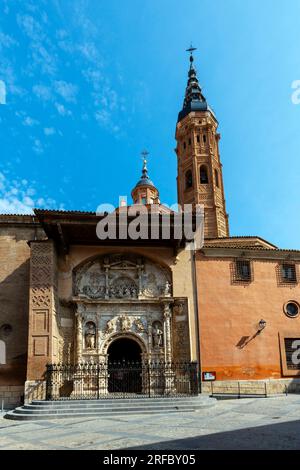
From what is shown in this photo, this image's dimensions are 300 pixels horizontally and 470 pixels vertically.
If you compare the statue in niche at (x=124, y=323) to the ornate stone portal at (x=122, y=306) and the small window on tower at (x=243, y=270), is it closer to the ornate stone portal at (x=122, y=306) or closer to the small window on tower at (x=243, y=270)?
the ornate stone portal at (x=122, y=306)

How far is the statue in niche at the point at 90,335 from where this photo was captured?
1789cm

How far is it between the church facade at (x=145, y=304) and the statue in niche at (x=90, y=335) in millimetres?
42

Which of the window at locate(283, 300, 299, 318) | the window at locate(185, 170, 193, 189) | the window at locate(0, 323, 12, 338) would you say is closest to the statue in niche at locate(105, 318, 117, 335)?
the window at locate(0, 323, 12, 338)

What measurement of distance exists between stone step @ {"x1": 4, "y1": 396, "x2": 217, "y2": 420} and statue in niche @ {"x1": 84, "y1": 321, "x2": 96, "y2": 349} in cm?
387

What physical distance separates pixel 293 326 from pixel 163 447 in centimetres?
1404

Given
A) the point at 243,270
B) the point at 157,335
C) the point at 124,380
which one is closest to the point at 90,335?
the point at 124,380

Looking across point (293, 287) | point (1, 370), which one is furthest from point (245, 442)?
point (293, 287)

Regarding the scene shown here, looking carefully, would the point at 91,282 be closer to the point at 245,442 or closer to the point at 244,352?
the point at 244,352

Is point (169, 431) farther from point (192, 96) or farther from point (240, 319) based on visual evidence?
point (192, 96)

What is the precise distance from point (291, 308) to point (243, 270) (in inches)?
116

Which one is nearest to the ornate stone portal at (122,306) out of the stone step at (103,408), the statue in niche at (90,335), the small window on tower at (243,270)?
the statue in niche at (90,335)

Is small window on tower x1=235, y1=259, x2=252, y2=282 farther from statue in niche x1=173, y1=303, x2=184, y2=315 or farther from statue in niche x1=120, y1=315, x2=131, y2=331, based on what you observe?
statue in niche x1=120, y1=315, x2=131, y2=331

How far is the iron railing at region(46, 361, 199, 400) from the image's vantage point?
16281mm

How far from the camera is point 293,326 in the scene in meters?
19.8
